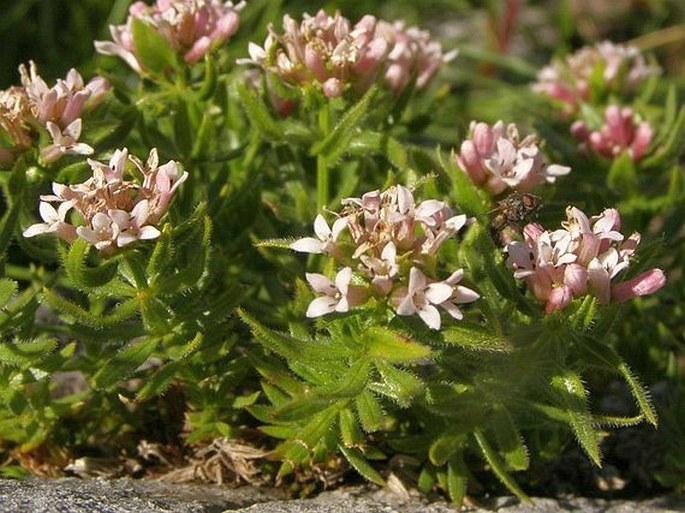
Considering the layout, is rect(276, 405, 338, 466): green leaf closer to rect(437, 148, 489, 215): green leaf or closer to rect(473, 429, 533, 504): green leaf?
rect(473, 429, 533, 504): green leaf

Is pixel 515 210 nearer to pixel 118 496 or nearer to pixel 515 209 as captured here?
pixel 515 209

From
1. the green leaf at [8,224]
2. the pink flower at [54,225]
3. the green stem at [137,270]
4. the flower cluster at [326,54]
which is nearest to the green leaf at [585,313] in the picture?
the flower cluster at [326,54]

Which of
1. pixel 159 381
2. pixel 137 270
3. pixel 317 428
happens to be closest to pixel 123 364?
pixel 159 381

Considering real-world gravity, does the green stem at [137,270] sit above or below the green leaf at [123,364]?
above

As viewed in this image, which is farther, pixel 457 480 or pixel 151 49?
pixel 151 49

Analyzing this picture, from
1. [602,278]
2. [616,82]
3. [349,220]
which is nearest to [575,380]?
[602,278]

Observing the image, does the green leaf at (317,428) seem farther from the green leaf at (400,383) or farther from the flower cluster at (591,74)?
the flower cluster at (591,74)
